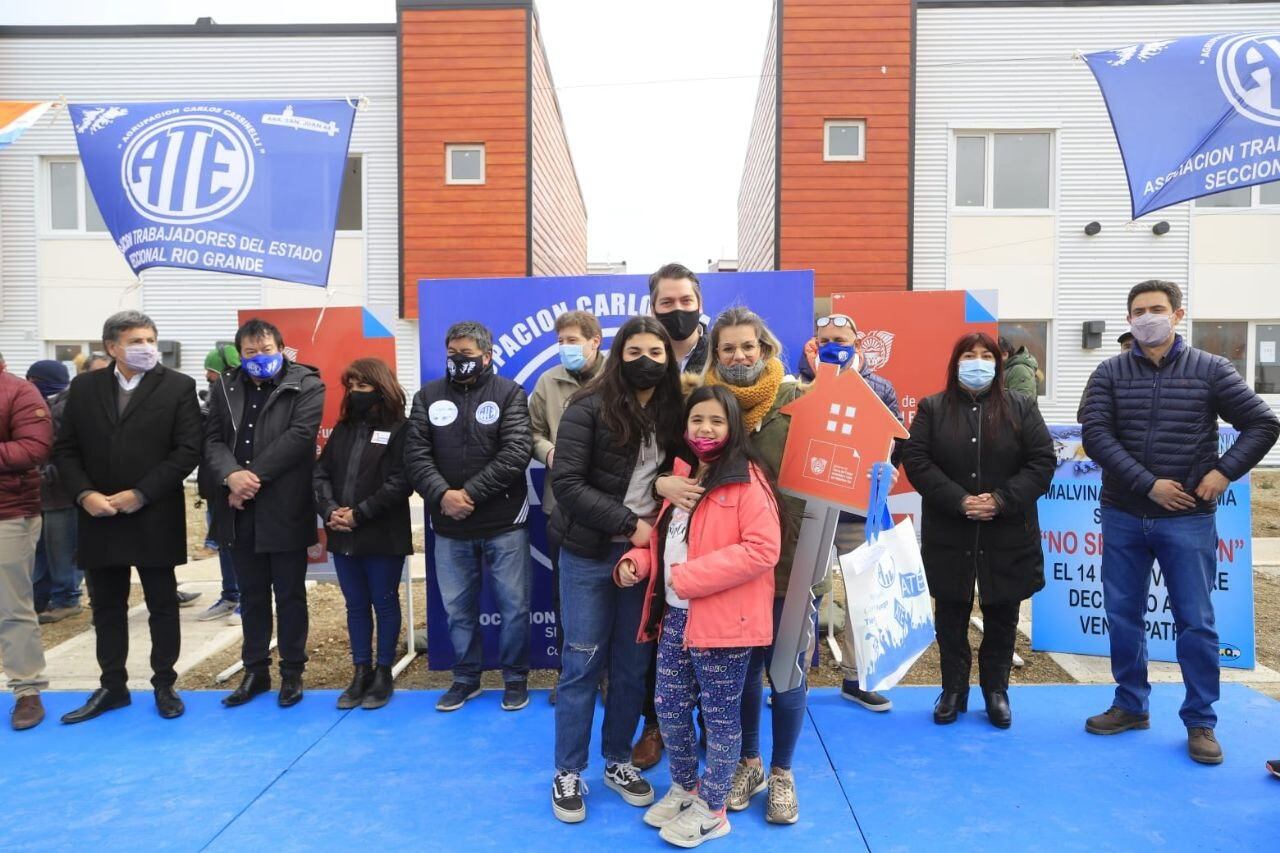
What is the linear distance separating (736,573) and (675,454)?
549 millimetres

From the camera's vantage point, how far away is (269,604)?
4.11m

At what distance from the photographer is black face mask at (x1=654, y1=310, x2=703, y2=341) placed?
327 centimetres

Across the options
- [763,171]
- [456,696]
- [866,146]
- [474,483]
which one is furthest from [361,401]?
[763,171]

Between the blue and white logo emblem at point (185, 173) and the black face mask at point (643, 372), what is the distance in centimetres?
278

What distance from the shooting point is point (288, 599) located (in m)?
4.01

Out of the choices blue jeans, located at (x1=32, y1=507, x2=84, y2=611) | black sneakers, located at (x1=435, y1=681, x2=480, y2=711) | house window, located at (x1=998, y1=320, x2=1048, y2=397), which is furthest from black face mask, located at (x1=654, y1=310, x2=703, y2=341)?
house window, located at (x1=998, y1=320, x2=1048, y2=397)

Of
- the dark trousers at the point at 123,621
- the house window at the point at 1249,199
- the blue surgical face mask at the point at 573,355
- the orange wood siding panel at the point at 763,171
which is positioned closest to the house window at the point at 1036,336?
the house window at the point at 1249,199

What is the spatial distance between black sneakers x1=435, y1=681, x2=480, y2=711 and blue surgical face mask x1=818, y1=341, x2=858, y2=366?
2.44m

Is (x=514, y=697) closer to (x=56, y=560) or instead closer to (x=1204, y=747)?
(x=1204, y=747)

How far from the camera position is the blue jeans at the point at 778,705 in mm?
2891

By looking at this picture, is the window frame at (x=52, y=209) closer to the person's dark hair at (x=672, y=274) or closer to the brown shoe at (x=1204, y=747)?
the person's dark hair at (x=672, y=274)

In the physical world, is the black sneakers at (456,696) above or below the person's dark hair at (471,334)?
below

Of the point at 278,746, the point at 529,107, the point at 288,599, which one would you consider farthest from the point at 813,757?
the point at 529,107

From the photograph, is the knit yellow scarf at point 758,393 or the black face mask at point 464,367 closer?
the knit yellow scarf at point 758,393
